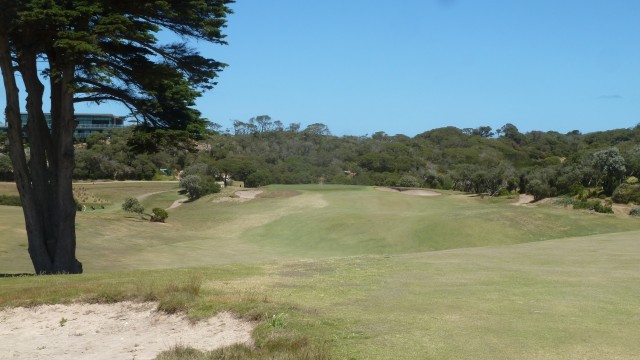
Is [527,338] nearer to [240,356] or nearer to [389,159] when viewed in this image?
[240,356]

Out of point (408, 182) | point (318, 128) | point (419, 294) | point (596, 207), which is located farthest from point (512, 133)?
point (419, 294)

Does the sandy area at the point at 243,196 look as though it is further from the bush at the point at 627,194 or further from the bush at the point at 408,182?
the bush at the point at 627,194

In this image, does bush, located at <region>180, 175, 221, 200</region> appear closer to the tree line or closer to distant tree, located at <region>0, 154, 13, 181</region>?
the tree line

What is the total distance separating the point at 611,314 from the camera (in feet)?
29.9

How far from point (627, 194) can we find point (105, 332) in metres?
48.2

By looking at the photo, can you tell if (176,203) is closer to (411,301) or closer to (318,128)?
(411,301)

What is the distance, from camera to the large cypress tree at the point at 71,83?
18.9 metres

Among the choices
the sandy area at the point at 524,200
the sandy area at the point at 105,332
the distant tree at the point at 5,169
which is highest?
the distant tree at the point at 5,169

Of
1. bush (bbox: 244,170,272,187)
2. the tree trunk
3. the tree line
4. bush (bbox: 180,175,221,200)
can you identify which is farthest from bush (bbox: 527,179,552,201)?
the tree trunk

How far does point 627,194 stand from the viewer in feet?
164

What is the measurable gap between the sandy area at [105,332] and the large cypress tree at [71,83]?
27.4 ft

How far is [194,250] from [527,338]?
29.8m

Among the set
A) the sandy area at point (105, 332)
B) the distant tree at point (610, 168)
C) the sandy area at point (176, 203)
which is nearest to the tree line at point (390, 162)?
the distant tree at point (610, 168)

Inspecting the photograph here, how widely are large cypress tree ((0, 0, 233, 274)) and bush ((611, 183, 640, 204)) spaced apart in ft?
130
